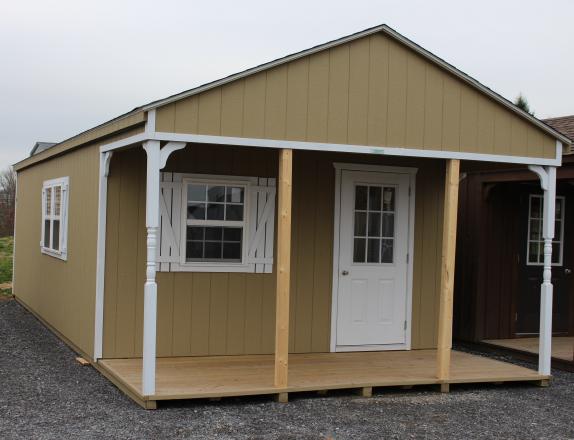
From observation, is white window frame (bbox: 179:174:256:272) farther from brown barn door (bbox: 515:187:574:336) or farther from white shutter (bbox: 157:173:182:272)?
brown barn door (bbox: 515:187:574:336)

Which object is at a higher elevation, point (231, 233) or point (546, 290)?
point (231, 233)

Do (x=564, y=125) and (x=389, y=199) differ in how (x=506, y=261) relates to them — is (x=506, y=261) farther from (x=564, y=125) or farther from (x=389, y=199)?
(x=389, y=199)

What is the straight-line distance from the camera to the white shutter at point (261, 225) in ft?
27.5

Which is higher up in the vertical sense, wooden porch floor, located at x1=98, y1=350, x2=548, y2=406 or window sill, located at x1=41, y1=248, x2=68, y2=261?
window sill, located at x1=41, y1=248, x2=68, y2=261

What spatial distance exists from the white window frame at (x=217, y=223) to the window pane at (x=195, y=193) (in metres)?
0.04

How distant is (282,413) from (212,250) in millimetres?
2420

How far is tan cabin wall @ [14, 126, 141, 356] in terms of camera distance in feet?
27.5

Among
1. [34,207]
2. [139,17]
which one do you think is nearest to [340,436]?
[34,207]

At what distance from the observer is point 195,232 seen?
27.0ft

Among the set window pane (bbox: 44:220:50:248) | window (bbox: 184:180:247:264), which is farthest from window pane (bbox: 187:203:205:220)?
window pane (bbox: 44:220:50:248)

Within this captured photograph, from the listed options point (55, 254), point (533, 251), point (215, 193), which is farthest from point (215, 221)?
point (533, 251)

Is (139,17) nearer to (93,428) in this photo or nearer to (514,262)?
(514,262)

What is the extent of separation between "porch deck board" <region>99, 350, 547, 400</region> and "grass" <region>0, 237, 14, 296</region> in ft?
27.7

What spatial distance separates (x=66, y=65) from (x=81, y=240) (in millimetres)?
7855
